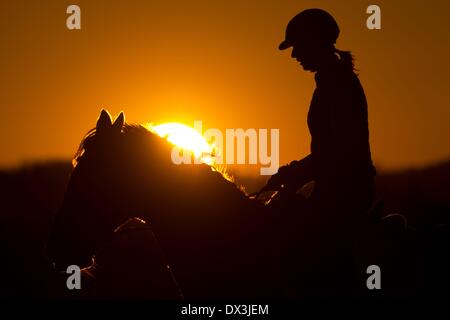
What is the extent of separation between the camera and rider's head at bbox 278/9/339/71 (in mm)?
7219

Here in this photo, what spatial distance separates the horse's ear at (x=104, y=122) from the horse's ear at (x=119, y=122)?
4 cm

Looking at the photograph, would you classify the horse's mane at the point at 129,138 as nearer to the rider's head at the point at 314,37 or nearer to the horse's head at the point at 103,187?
the horse's head at the point at 103,187

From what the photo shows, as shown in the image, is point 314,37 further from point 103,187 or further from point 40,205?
point 40,205

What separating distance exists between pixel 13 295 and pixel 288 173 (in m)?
18.9

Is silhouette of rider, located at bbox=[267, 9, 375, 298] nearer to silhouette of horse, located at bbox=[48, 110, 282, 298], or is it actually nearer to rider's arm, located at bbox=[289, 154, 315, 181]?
rider's arm, located at bbox=[289, 154, 315, 181]

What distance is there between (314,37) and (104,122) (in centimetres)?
176

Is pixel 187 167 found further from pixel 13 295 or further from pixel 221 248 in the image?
pixel 13 295

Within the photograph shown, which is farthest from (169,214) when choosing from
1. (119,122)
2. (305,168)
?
(305,168)

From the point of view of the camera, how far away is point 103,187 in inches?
264

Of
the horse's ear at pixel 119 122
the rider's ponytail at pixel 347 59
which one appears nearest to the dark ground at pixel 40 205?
the rider's ponytail at pixel 347 59

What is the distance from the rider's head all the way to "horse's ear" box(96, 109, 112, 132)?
161cm

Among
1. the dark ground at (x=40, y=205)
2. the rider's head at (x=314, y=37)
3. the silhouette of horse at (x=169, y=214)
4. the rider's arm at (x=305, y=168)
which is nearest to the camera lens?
the silhouette of horse at (x=169, y=214)

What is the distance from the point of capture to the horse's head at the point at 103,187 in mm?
6660
